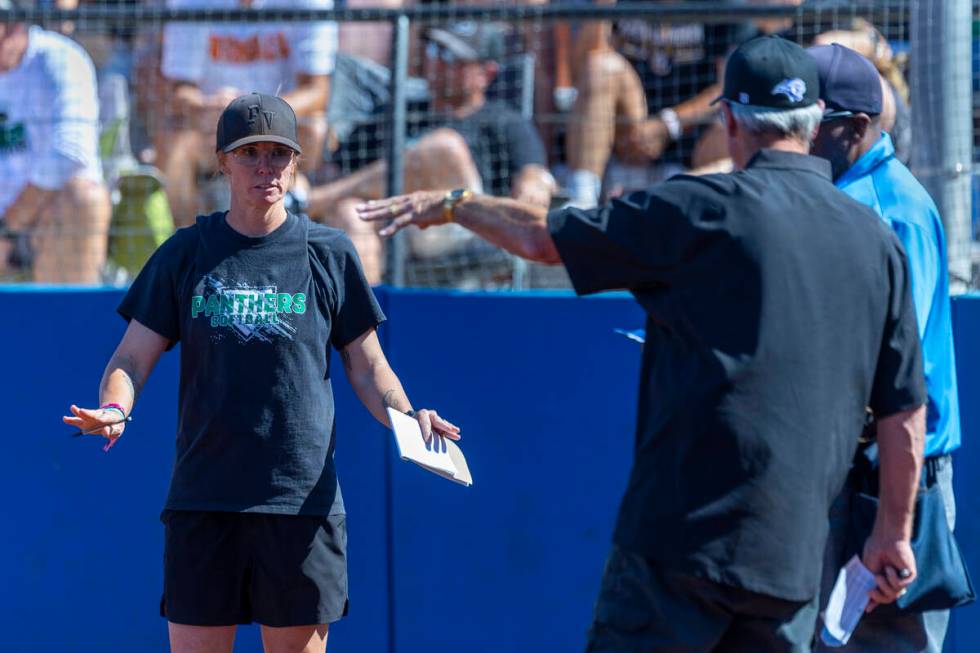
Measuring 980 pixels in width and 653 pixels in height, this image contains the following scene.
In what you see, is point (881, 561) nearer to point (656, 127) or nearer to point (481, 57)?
point (656, 127)

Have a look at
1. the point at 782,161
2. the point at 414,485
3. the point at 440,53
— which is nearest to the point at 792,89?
the point at 782,161

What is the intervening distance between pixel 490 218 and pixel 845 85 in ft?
3.64

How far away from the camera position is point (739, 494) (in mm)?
2900

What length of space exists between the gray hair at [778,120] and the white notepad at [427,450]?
1210mm

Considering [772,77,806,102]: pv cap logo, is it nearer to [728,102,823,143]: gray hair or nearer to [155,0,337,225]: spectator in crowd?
[728,102,823,143]: gray hair

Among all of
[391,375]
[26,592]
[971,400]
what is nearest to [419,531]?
[391,375]

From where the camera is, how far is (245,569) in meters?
3.87

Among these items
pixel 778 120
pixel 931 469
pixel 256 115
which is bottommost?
pixel 931 469

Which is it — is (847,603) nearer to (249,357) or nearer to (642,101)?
(249,357)

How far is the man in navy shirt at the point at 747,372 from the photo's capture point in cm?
289

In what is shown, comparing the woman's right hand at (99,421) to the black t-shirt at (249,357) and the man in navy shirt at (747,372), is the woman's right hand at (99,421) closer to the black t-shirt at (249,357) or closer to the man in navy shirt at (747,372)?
the black t-shirt at (249,357)

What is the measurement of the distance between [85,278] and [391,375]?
2.97m

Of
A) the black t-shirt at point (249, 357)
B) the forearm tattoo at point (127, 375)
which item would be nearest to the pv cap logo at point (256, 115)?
the black t-shirt at point (249, 357)

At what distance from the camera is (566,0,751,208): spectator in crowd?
273 inches
